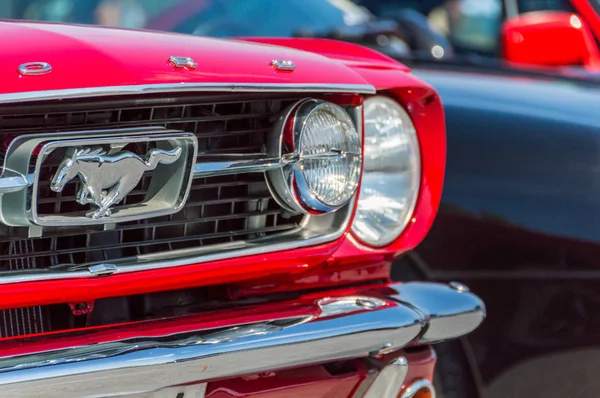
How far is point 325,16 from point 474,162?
0.91m

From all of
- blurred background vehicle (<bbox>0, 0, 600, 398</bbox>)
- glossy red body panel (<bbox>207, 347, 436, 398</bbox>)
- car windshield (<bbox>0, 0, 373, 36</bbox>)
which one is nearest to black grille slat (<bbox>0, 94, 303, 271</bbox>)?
glossy red body panel (<bbox>207, 347, 436, 398</bbox>)

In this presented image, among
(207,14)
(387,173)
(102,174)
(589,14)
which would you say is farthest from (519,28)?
Result: (102,174)

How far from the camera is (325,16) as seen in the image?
3.27 meters

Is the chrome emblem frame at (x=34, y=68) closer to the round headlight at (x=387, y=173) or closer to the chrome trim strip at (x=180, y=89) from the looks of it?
the chrome trim strip at (x=180, y=89)

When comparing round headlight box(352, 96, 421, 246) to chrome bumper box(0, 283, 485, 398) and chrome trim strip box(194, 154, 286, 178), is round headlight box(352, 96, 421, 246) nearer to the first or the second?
chrome bumper box(0, 283, 485, 398)

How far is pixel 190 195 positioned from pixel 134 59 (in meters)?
0.29

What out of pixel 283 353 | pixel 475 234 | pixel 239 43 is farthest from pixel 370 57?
pixel 283 353

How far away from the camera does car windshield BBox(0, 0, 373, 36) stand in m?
2.66

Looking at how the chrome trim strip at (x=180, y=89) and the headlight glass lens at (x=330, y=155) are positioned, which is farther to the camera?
the headlight glass lens at (x=330, y=155)

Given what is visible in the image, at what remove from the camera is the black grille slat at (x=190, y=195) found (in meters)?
1.63

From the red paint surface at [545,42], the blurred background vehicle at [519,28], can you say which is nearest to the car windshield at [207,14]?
the blurred background vehicle at [519,28]

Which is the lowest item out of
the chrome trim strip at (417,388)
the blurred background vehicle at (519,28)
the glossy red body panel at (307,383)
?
the chrome trim strip at (417,388)

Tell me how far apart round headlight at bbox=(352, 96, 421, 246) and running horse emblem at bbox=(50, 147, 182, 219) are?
1.92 feet

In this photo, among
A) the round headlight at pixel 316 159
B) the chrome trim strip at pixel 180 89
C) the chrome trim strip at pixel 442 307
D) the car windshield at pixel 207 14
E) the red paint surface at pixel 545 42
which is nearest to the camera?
the chrome trim strip at pixel 180 89
